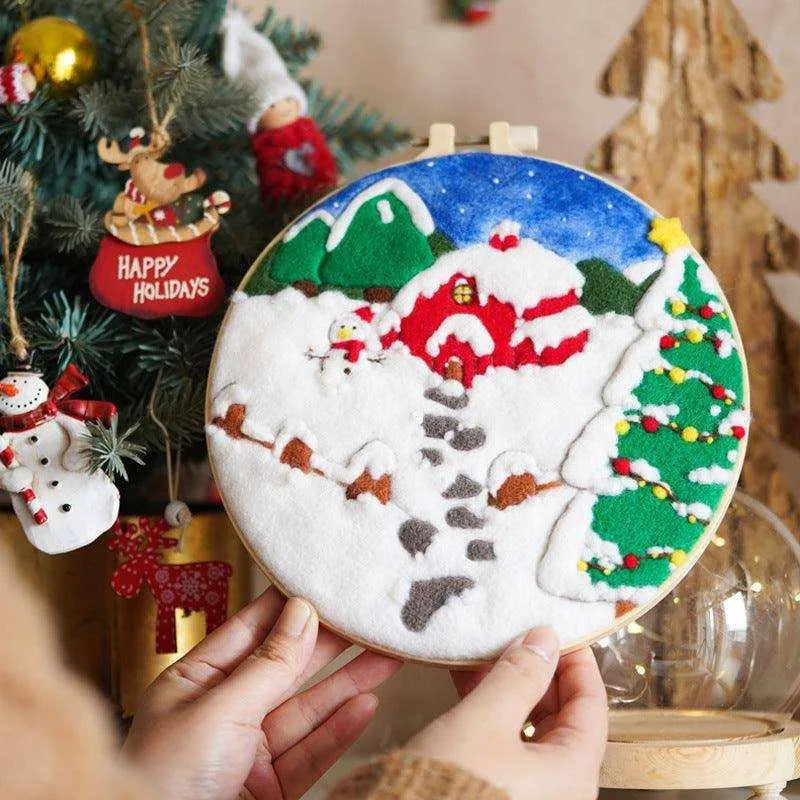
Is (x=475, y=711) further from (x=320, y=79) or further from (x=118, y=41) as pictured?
(x=320, y=79)

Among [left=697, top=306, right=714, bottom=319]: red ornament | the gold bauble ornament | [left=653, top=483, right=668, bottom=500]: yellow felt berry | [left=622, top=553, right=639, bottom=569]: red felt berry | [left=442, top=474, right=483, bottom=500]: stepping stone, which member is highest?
the gold bauble ornament

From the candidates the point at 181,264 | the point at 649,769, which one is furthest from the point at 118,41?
the point at 649,769

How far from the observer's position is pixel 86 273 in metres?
0.90

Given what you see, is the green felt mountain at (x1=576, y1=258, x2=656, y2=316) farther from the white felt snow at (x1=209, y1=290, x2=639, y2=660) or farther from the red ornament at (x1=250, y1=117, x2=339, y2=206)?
the red ornament at (x1=250, y1=117, x2=339, y2=206)

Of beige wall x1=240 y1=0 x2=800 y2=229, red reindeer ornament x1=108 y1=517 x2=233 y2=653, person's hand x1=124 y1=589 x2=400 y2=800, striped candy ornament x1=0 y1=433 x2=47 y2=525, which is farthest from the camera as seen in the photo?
beige wall x1=240 y1=0 x2=800 y2=229

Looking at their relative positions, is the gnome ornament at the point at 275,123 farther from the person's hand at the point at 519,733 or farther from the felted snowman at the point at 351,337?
the person's hand at the point at 519,733

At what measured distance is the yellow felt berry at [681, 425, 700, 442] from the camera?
0.65 metres

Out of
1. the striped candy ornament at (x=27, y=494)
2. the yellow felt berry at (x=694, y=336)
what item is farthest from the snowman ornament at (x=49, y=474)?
the yellow felt berry at (x=694, y=336)

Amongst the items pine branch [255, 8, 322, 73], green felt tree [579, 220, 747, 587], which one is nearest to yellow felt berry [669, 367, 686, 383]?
green felt tree [579, 220, 747, 587]

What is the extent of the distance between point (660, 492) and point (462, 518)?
5.2 inches

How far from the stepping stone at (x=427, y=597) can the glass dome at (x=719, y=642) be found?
204 mm

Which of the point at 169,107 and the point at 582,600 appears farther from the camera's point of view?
the point at 169,107

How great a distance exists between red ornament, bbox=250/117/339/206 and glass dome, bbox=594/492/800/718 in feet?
1.56

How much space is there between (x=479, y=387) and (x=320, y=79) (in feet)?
Result: 2.03
